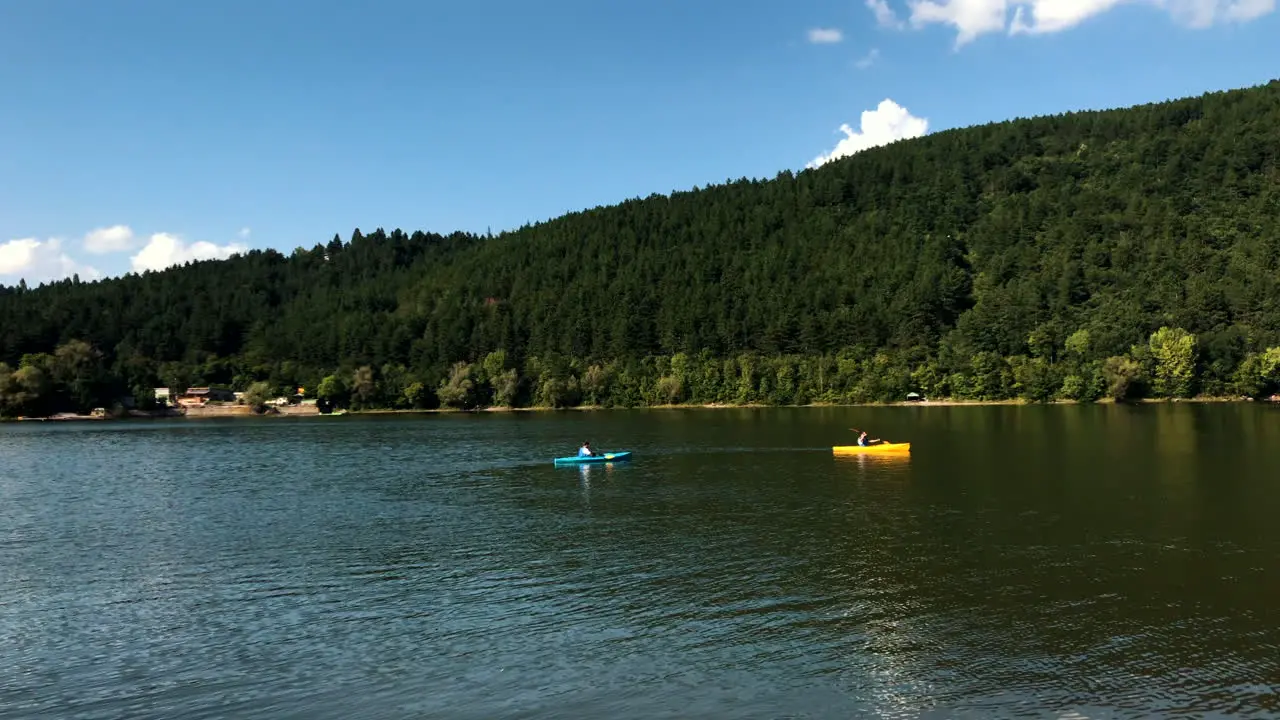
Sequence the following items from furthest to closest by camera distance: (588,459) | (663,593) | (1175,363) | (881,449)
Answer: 1. (1175,363)
2. (881,449)
3. (588,459)
4. (663,593)

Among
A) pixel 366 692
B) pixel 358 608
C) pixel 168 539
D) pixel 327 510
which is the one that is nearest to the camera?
pixel 366 692

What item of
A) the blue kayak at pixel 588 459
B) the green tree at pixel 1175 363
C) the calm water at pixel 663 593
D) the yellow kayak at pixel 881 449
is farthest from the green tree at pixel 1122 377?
the blue kayak at pixel 588 459

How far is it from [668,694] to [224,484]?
Result: 58229mm

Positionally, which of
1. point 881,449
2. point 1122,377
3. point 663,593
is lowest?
point 663,593

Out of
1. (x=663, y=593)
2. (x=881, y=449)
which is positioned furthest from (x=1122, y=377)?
(x=663, y=593)

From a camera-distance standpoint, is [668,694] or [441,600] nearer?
[668,694]

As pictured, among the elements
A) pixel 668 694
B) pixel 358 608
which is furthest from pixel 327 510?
pixel 668 694

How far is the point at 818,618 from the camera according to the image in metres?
28.1

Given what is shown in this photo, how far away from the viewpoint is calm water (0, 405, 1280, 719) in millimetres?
22375

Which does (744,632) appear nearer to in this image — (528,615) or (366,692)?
(528,615)

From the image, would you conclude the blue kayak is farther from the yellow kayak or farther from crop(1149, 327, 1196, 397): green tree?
crop(1149, 327, 1196, 397): green tree

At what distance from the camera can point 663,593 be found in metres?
31.8

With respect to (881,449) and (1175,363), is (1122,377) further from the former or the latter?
(881,449)

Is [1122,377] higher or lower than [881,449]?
higher
